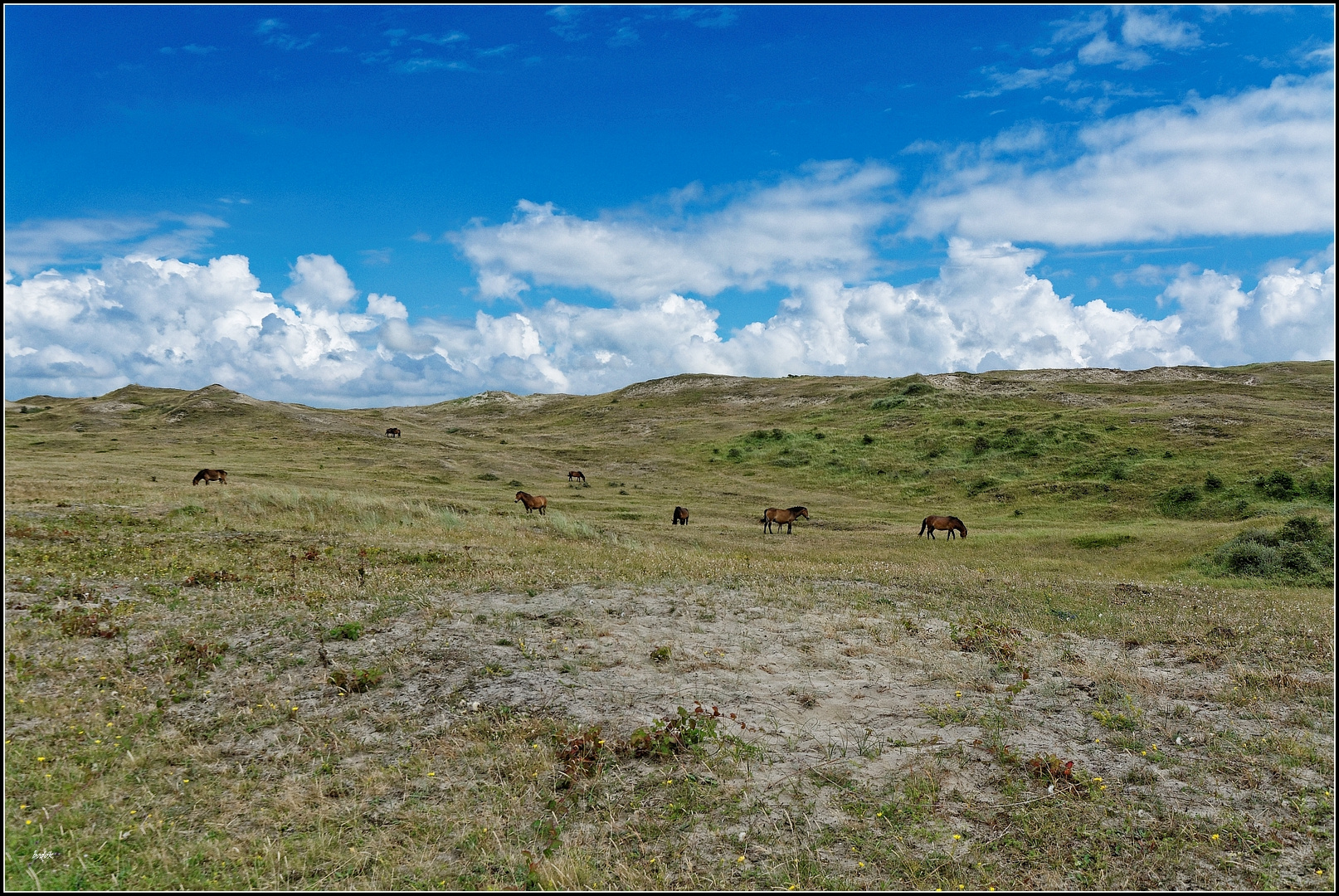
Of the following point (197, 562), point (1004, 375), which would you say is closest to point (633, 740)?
point (197, 562)

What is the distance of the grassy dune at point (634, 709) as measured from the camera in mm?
7309

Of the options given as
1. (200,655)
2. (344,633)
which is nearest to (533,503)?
(344,633)

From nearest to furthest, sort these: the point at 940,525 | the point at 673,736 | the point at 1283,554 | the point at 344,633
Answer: the point at 673,736
the point at 344,633
the point at 1283,554
the point at 940,525

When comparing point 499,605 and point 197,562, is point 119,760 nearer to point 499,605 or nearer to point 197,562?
point 499,605

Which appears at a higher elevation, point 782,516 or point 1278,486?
point 1278,486

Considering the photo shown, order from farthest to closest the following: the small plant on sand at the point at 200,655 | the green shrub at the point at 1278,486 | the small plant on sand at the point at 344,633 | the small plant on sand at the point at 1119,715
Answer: the green shrub at the point at 1278,486 → the small plant on sand at the point at 344,633 → the small plant on sand at the point at 200,655 → the small plant on sand at the point at 1119,715

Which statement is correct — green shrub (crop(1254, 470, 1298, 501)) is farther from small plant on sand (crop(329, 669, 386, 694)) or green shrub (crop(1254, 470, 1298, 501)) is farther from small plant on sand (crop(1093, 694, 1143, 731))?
small plant on sand (crop(329, 669, 386, 694))

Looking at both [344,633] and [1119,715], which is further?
[344,633]

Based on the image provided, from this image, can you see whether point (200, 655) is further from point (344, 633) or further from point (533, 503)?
point (533, 503)

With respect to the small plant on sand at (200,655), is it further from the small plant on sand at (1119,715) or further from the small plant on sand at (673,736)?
the small plant on sand at (1119,715)

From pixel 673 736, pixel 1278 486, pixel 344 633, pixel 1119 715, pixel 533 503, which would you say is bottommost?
pixel 673 736

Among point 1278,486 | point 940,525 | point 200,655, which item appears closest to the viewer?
point 200,655

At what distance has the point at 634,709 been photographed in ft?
34.5

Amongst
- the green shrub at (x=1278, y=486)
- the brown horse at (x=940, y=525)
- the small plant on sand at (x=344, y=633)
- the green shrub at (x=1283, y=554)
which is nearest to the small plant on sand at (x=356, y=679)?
the small plant on sand at (x=344, y=633)
